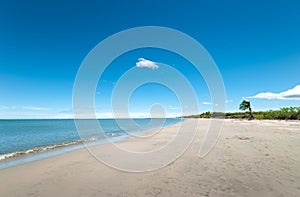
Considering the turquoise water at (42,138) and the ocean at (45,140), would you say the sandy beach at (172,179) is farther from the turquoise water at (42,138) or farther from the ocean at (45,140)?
the turquoise water at (42,138)

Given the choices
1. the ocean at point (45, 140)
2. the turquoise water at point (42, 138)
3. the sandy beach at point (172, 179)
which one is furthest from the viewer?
the turquoise water at point (42, 138)

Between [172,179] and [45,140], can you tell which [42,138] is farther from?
[172,179]

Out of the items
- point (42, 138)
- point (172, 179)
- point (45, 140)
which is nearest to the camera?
point (172, 179)

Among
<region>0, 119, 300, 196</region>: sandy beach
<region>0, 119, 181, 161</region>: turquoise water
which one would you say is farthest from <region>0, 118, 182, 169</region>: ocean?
<region>0, 119, 300, 196</region>: sandy beach

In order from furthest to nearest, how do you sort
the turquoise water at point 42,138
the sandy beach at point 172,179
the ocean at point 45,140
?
1. the turquoise water at point 42,138
2. the ocean at point 45,140
3. the sandy beach at point 172,179

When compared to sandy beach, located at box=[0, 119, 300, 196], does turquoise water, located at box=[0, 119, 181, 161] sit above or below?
above

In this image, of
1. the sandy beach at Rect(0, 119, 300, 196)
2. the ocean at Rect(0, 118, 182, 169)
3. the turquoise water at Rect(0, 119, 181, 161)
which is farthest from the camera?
the turquoise water at Rect(0, 119, 181, 161)

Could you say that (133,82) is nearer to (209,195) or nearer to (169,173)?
(169,173)

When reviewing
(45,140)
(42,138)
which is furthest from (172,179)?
(42,138)

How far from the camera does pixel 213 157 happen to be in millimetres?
8008

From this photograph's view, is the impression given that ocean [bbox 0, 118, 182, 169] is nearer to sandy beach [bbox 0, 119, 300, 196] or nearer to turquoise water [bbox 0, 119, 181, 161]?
turquoise water [bbox 0, 119, 181, 161]

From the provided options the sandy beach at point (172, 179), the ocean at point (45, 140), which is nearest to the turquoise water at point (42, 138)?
the ocean at point (45, 140)

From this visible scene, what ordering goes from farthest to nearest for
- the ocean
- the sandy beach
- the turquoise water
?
the turquoise water → the ocean → the sandy beach

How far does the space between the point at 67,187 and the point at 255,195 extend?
16.1 feet
